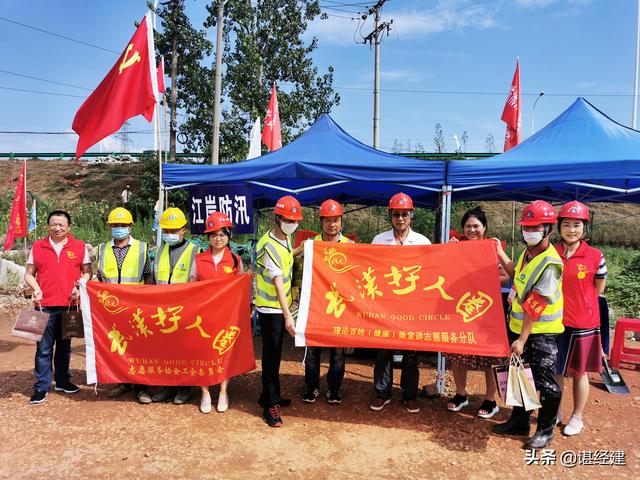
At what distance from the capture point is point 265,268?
3580 mm

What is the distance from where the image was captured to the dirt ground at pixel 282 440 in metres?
3.03

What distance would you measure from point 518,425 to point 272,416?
6.44 feet

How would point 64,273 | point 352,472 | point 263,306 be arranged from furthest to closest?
point 64,273
point 263,306
point 352,472

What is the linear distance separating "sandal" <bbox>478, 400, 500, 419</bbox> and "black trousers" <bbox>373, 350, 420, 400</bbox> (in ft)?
1.88

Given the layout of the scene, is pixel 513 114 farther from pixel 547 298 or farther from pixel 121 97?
pixel 121 97

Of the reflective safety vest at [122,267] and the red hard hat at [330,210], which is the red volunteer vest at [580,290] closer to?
the red hard hat at [330,210]

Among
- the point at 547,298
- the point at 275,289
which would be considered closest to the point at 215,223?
the point at 275,289

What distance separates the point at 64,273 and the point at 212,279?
4.64 feet

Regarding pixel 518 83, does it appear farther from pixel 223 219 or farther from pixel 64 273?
pixel 64 273

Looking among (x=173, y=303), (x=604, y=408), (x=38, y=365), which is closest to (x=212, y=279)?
(x=173, y=303)

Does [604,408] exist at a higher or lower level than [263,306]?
lower

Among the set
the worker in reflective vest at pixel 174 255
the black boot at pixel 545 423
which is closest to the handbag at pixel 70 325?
the worker in reflective vest at pixel 174 255

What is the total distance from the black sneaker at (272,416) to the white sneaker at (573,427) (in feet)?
7.49

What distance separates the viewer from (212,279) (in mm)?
3855
